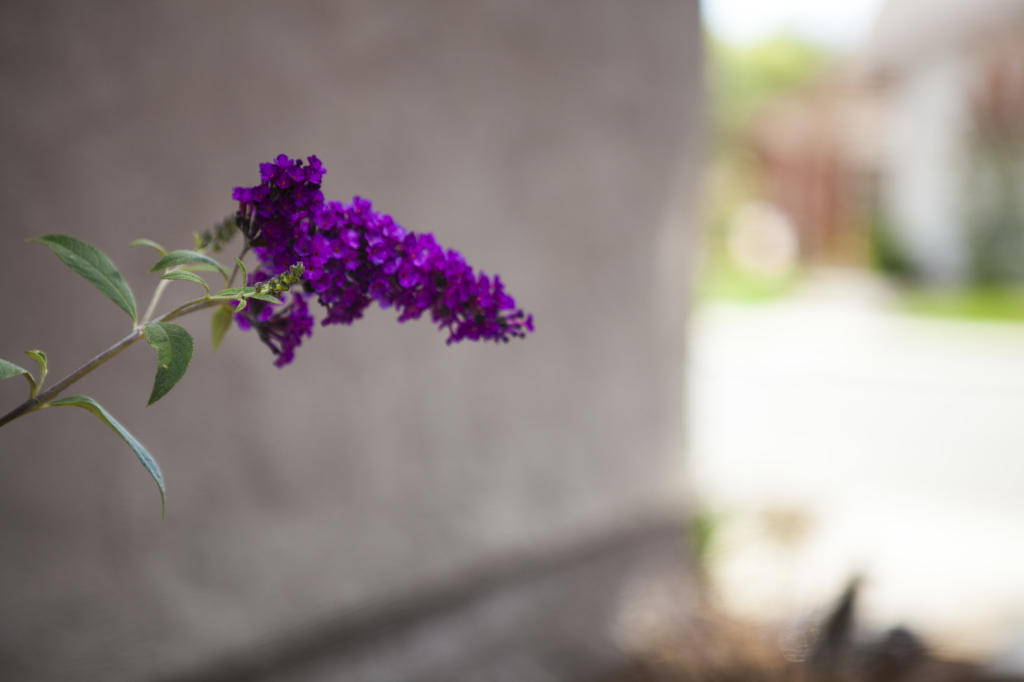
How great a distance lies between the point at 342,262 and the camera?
1.93ft

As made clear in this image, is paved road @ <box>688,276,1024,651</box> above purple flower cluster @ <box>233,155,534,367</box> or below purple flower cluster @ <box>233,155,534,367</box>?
below

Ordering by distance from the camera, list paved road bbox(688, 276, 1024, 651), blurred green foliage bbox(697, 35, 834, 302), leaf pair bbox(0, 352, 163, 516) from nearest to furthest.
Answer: leaf pair bbox(0, 352, 163, 516) → paved road bbox(688, 276, 1024, 651) → blurred green foliage bbox(697, 35, 834, 302)

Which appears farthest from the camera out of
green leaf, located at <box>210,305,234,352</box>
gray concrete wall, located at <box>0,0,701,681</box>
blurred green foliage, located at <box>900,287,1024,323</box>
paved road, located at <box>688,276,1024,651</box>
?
blurred green foliage, located at <box>900,287,1024,323</box>

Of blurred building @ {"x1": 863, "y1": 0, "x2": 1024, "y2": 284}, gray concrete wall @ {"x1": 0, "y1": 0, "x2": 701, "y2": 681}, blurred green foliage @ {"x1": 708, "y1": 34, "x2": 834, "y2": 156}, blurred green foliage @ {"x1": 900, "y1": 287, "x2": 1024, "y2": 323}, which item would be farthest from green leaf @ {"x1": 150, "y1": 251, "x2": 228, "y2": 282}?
blurred green foliage @ {"x1": 708, "y1": 34, "x2": 834, "y2": 156}

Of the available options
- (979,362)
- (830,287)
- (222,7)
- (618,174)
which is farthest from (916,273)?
(222,7)

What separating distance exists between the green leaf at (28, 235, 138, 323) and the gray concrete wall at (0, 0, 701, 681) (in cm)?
109

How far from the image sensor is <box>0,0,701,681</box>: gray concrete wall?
Result: 148 cm

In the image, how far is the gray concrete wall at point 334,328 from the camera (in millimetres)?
1483

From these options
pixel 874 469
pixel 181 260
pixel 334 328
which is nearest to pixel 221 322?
pixel 181 260

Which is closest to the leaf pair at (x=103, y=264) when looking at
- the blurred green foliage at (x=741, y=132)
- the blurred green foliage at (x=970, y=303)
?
the blurred green foliage at (x=741, y=132)

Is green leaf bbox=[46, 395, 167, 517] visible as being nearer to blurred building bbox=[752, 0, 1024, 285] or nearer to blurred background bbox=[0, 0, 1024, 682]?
blurred background bbox=[0, 0, 1024, 682]

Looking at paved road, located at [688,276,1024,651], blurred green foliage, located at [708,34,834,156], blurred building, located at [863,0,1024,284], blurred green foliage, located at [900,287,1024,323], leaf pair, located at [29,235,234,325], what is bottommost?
paved road, located at [688,276,1024,651]

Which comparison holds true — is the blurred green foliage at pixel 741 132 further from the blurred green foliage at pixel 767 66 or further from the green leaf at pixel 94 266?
the green leaf at pixel 94 266

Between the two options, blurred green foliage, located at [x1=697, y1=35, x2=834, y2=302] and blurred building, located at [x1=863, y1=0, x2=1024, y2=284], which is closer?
blurred building, located at [x1=863, y1=0, x2=1024, y2=284]
